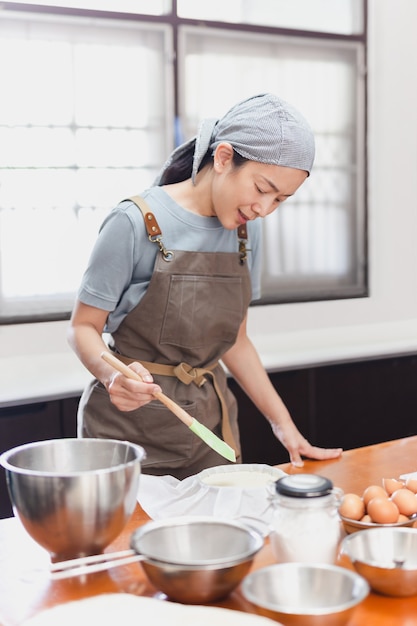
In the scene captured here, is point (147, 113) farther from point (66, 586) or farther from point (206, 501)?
point (66, 586)

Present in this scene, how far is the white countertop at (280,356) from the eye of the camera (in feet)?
10.6

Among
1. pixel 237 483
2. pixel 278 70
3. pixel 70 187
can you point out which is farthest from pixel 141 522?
pixel 278 70

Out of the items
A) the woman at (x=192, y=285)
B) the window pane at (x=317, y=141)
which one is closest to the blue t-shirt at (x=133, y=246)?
the woman at (x=192, y=285)

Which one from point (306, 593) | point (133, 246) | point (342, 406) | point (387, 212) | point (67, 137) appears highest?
point (67, 137)

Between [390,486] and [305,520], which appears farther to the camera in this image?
[390,486]

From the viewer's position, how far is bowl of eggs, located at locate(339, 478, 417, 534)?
145cm

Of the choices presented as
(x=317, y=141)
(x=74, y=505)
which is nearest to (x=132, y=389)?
(x=74, y=505)

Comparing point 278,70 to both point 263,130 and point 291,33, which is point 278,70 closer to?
point 291,33

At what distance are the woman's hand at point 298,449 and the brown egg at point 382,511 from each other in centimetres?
58

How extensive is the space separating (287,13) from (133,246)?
2.66 m

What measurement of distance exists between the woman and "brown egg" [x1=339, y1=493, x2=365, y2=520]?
0.55 meters

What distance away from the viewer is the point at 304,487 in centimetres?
128

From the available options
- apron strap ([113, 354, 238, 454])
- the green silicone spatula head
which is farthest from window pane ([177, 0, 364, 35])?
the green silicone spatula head

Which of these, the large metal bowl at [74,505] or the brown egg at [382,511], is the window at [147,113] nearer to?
the large metal bowl at [74,505]
